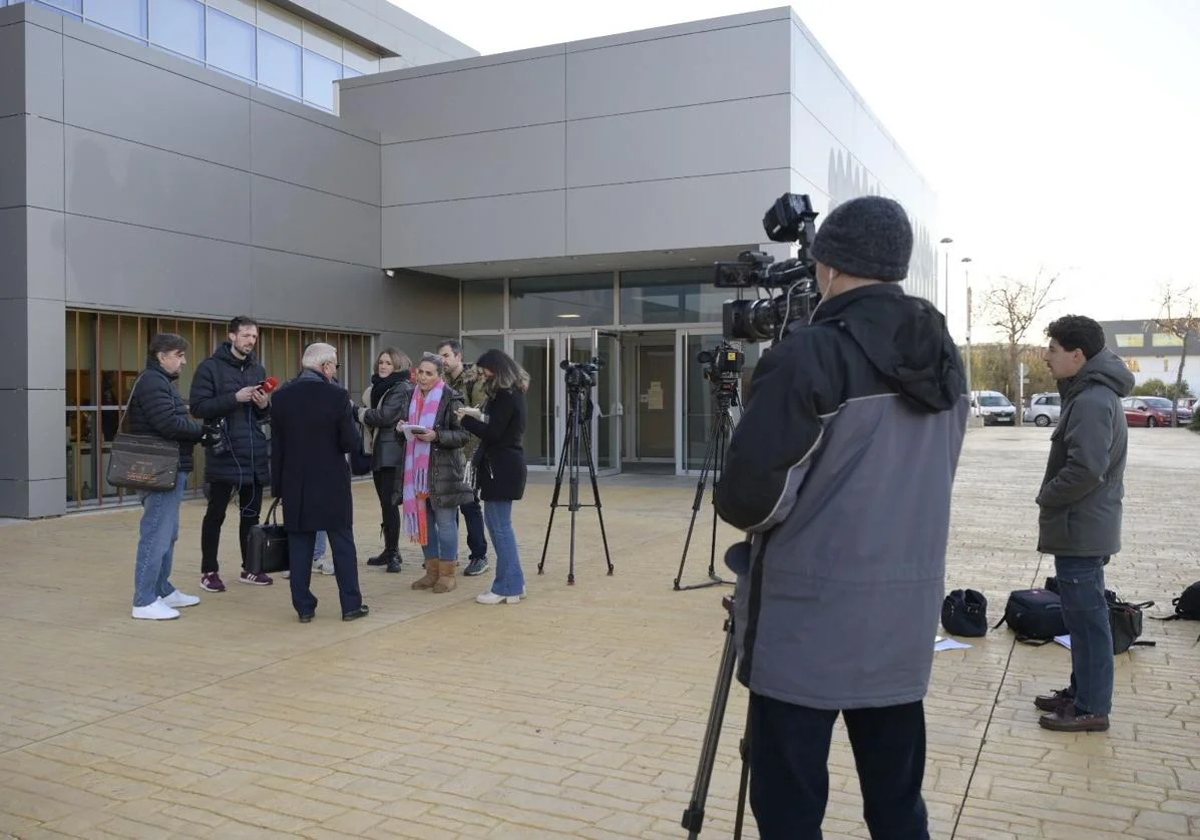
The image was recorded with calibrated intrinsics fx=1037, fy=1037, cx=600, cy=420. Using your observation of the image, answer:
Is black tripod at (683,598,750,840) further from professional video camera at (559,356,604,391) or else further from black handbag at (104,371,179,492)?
professional video camera at (559,356,604,391)

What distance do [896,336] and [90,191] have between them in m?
12.4

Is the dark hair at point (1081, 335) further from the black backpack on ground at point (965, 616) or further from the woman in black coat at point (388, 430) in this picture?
the woman in black coat at point (388, 430)

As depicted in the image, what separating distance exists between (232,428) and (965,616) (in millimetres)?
5247

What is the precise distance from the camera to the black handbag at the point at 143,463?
658cm

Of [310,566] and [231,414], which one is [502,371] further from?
[231,414]

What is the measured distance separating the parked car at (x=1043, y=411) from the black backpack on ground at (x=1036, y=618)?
4060 cm

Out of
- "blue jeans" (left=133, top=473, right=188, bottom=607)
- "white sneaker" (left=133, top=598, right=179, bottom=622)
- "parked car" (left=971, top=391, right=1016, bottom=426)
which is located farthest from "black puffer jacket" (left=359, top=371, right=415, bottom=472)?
"parked car" (left=971, top=391, right=1016, bottom=426)

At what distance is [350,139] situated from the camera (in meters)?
16.6

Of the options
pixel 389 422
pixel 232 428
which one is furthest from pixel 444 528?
pixel 232 428

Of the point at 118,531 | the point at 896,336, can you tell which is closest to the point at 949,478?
the point at 896,336

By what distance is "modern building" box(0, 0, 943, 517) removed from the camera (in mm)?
12070

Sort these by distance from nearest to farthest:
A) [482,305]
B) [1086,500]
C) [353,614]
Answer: [1086,500] < [353,614] < [482,305]

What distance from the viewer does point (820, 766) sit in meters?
2.44

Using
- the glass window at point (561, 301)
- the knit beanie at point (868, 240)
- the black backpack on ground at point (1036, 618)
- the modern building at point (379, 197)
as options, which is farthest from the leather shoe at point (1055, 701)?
the glass window at point (561, 301)
